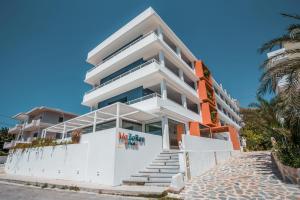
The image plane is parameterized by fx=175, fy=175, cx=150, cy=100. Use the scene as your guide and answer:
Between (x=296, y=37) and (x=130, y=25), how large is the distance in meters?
17.0

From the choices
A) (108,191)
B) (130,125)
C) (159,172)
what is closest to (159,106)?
(130,125)

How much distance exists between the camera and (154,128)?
17.9 m

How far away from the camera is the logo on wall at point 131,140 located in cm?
1159

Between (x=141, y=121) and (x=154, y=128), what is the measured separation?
1.64m

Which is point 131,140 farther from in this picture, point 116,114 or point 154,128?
point 154,128

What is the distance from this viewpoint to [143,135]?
13.3m

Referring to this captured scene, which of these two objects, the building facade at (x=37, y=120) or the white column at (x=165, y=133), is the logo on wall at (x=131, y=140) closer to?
the white column at (x=165, y=133)

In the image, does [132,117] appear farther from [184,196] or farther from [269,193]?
[269,193]

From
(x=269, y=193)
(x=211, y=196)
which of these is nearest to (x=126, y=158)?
(x=211, y=196)

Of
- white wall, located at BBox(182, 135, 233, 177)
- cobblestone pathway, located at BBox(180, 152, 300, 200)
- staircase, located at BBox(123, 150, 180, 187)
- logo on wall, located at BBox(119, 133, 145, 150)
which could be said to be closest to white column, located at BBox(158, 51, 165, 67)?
white wall, located at BBox(182, 135, 233, 177)

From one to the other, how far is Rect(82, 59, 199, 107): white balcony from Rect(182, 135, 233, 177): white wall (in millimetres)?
7372

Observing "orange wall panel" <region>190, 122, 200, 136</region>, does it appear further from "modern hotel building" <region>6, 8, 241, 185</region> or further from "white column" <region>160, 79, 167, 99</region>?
"white column" <region>160, 79, 167, 99</region>

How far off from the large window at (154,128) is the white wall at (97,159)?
8.76ft

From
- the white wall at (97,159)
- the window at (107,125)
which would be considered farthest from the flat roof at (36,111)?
the window at (107,125)
